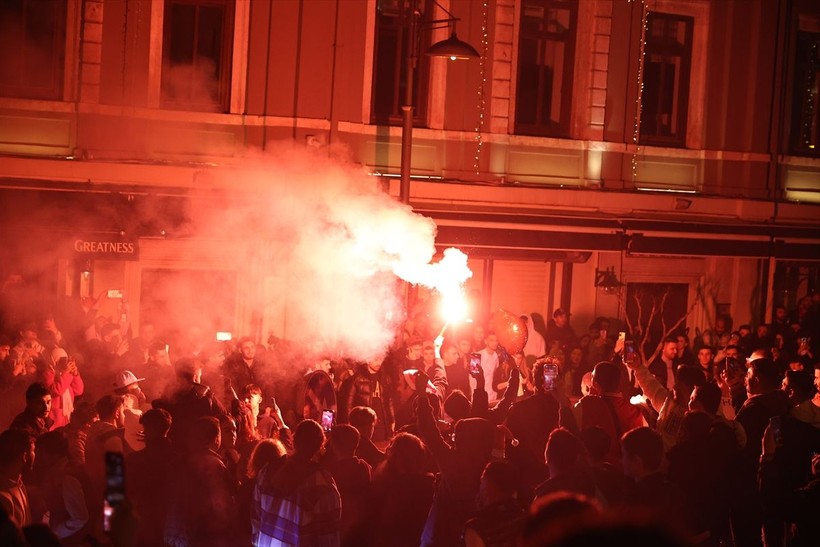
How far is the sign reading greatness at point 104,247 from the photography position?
43.8ft

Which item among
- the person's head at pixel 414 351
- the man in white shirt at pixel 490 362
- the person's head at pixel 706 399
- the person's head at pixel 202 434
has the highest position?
the person's head at pixel 706 399

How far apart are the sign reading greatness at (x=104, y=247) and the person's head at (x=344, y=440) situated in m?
7.54

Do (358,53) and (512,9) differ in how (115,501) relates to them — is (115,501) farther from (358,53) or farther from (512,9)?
(512,9)

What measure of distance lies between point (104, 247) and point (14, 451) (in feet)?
25.6

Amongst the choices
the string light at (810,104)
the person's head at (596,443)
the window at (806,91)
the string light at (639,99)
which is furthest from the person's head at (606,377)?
the string light at (810,104)

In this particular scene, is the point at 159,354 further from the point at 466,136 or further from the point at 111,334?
the point at 466,136

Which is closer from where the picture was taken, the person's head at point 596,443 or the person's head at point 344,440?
the person's head at point 344,440

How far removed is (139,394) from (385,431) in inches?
94.8

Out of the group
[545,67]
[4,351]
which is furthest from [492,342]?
[545,67]

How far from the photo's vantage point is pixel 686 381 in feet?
29.1

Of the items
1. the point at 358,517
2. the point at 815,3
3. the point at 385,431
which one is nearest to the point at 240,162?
the point at 385,431

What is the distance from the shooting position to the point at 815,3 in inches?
701

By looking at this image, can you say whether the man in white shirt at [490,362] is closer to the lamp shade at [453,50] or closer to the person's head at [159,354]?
the lamp shade at [453,50]

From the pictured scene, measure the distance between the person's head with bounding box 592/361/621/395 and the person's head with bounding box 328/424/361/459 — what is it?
7.79 feet
